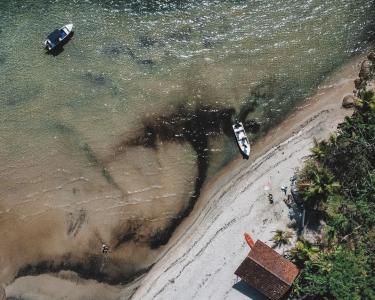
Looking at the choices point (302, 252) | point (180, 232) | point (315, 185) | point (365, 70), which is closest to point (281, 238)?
point (302, 252)

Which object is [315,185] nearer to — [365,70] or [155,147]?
[365,70]

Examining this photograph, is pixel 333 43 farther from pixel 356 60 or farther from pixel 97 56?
pixel 97 56

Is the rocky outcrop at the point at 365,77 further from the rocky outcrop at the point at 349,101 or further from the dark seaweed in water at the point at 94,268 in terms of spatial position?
the dark seaweed in water at the point at 94,268

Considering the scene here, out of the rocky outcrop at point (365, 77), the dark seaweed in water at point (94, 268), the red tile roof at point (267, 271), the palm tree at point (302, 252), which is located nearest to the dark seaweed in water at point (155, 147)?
the dark seaweed in water at point (94, 268)

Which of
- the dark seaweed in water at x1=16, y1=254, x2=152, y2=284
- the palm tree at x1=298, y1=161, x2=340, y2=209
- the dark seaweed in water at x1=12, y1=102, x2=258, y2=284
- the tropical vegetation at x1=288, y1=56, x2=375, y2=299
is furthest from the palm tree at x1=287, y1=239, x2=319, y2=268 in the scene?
the dark seaweed in water at x1=16, y1=254, x2=152, y2=284

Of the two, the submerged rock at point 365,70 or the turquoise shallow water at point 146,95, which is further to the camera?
the turquoise shallow water at point 146,95

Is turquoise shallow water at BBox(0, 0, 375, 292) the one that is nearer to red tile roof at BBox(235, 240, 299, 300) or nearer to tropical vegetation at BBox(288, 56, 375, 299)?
tropical vegetation at BBox(288, 56, 375, 299)
